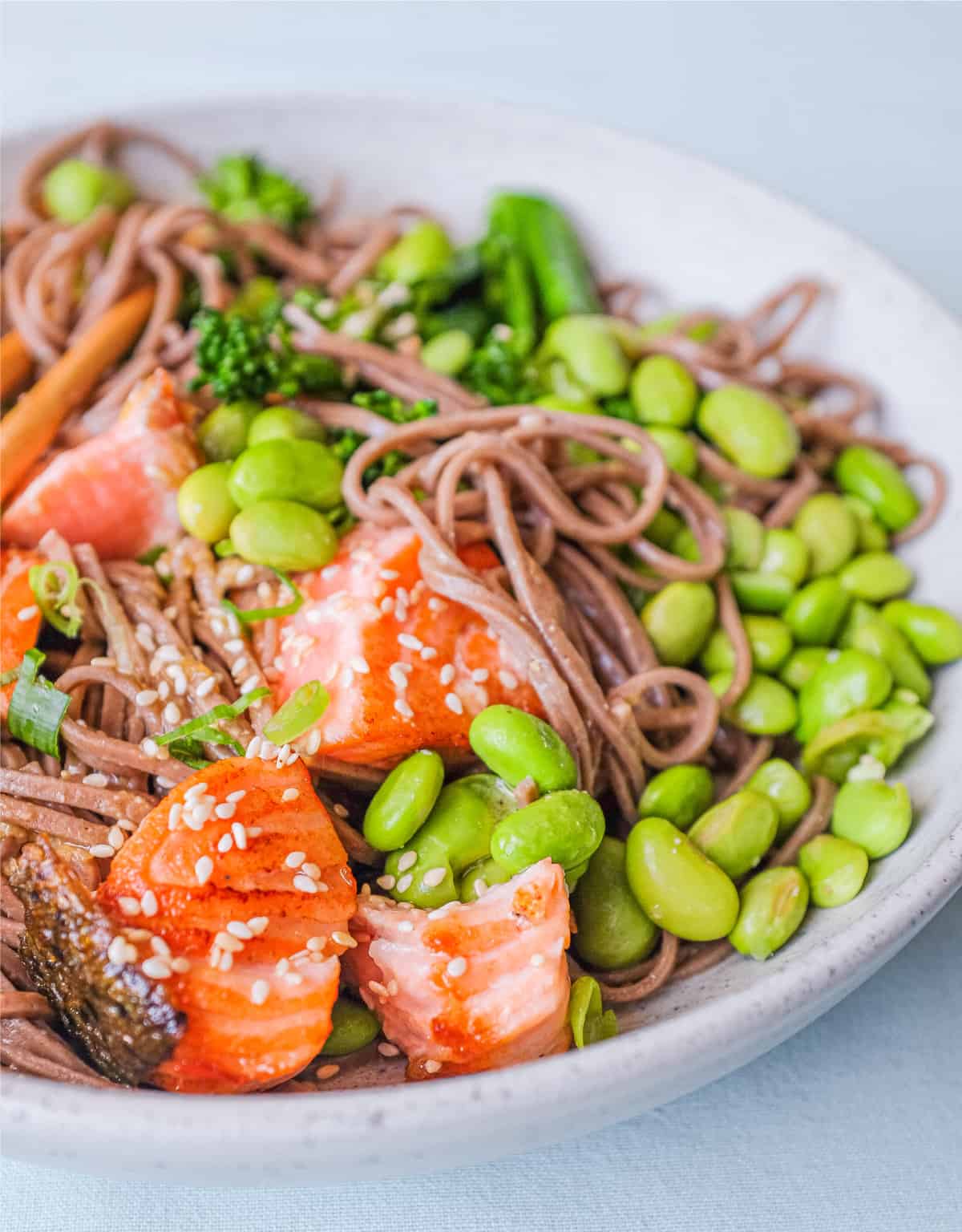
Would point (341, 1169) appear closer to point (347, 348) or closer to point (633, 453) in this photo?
point (633, 453)

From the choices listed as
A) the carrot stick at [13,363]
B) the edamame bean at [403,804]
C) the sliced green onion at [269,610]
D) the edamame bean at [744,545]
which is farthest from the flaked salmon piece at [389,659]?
the carrot stick at [13,363]

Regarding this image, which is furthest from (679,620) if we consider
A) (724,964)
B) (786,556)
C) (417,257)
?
(417,257)

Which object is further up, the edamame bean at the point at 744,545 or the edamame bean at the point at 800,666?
the edamame bean at the point at 744,545

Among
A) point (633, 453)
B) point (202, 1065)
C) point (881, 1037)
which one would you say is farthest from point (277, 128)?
point (881, 1037)

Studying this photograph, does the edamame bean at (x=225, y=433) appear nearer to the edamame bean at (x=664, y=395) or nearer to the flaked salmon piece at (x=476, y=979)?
the edamame bean at (x=664, y=395)

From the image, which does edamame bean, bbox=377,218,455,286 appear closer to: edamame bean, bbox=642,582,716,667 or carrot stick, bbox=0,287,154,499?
carrot stick, bbox=0,287,154,499

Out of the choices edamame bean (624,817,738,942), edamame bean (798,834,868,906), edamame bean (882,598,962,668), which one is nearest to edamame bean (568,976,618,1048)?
edamame bean (624,817,738,942)
